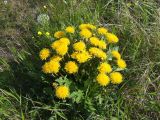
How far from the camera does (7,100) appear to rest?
2.98 m

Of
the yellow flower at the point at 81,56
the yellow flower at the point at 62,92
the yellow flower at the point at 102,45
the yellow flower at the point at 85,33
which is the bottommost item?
the yellow flower at the point at 62,92

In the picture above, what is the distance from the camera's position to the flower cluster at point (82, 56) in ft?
8.89

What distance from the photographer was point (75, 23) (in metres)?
3.55

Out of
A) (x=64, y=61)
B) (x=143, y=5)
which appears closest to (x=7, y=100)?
(x=64, y=61)

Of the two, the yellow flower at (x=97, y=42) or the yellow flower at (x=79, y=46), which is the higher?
the yellow flower at (x=97, y=42)

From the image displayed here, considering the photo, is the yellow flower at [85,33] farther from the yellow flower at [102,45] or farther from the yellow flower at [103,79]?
the yellow flower at [103,79]

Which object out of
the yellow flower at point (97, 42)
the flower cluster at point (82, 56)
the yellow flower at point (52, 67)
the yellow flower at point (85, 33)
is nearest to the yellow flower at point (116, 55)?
the flower cluster at point (82, 56)

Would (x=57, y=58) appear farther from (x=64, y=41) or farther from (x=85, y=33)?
(x=85, y=33)

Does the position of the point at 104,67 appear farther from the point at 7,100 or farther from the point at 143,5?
the point at 143,5

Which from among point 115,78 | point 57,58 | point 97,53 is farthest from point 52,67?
point 115,78

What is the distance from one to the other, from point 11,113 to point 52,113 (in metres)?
0.32

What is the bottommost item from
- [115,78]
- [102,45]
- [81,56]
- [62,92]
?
[62,92]

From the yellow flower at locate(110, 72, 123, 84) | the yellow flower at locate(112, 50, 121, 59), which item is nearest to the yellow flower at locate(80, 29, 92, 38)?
the yellow flower at locate(112, 50, 121, 59)

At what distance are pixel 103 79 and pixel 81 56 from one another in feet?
0.74
